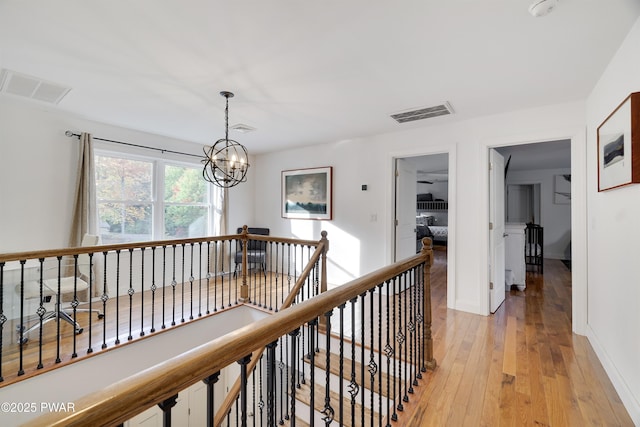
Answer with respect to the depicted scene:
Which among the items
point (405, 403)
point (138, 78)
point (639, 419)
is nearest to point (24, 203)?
point (138, 78)

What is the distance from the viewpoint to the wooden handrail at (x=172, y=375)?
0.52 metres

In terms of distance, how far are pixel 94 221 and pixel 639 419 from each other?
17.7 feet

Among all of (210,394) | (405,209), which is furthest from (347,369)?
(405,209)

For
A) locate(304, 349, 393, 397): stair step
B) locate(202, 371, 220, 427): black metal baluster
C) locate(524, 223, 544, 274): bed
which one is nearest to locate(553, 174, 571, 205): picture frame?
locate(524, 223, 544, 274): bed

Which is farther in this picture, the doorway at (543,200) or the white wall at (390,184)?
the doorway at (543,200)

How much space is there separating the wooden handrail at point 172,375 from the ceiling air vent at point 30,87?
3.39 metres

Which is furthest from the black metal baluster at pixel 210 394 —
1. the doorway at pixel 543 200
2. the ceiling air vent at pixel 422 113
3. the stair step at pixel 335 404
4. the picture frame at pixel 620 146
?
the doorway at pixel 543 200

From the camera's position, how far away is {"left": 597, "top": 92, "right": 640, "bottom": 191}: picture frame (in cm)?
168

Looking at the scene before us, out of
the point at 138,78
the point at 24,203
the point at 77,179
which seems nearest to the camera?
the point at 138,78

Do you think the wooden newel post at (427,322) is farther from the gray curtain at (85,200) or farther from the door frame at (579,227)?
the gray curtain at (85,200)

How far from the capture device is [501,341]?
272cm

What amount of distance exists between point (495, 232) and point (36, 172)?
18.5 feet

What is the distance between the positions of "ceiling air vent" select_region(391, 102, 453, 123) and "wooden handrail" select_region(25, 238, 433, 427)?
290 centimetres

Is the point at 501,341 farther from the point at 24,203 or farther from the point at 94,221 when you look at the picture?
the point at 24,203
